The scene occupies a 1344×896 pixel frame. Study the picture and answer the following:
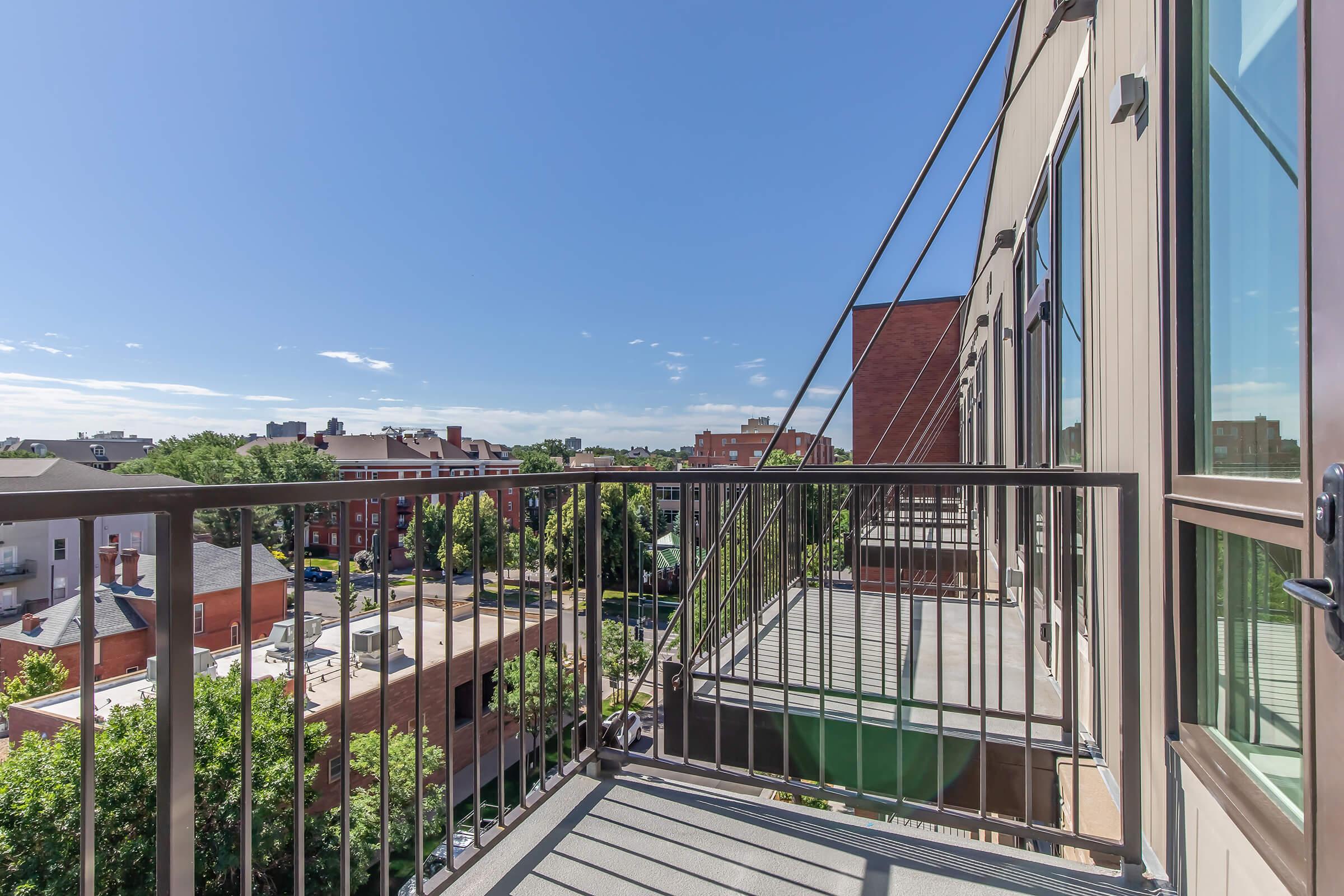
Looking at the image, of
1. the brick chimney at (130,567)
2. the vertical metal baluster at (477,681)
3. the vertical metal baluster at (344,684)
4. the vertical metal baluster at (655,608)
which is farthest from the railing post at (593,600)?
the brick chimney at (130,567)

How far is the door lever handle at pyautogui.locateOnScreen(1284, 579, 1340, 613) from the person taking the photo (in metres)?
0.75

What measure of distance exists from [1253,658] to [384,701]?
1737mm

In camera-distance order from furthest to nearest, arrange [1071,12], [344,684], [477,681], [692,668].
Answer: [692,668] < [1071,12] < [477,681] < [344,684]

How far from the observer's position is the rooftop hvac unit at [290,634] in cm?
121

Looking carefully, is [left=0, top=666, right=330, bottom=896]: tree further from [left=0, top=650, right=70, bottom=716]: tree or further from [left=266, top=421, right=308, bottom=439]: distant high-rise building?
[left=266, top=421, right=308, bottom=439]: distant high-rise building

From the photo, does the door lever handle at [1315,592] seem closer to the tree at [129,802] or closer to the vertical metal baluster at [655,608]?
the vertical metal baluster at [655,608]

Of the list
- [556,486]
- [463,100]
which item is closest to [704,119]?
[463,100]

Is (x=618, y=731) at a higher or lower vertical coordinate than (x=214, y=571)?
lower

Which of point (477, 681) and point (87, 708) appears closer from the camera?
point (87, 708)

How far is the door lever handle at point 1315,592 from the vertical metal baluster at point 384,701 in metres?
1.43

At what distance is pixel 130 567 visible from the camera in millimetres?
1238

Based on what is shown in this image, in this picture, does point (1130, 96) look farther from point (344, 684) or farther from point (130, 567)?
point (130, 567)

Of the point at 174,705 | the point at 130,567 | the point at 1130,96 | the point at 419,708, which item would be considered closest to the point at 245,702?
the point at 174,705

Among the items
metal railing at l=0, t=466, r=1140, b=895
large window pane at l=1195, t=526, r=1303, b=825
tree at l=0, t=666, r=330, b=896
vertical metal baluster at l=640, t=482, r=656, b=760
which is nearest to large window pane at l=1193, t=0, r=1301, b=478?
large window pane at l=1195, t=526, r=1303, b=825
